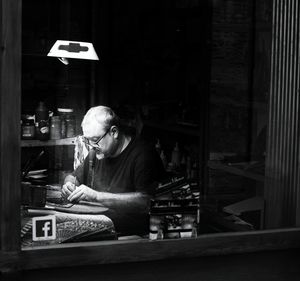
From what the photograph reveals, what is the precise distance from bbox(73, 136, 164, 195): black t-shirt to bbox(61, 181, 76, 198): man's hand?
2.0 inches

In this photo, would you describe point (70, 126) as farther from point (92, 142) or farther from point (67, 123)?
point (92, 142)

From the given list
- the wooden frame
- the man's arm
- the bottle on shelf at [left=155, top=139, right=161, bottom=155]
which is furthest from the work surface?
the bottle on shelf at [left=155, top=139, right=161, bottom=155]

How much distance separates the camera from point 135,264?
11.5ft

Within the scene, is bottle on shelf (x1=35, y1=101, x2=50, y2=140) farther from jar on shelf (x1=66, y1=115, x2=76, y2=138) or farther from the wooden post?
the wooden post

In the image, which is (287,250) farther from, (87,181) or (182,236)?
(87,181)

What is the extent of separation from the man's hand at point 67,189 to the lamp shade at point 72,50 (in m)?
0.65

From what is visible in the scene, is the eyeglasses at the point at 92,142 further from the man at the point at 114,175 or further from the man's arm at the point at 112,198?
the man's arm at the point at 112,198

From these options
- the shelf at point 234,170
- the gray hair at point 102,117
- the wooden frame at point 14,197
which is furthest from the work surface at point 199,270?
the gray hair at point 102,117

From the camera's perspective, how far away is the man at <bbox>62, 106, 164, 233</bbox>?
3.53m

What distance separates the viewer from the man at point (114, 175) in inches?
139

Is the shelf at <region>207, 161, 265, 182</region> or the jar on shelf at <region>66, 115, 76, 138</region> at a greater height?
the jar on shelf at <region>66, 115, 76, 138</region>

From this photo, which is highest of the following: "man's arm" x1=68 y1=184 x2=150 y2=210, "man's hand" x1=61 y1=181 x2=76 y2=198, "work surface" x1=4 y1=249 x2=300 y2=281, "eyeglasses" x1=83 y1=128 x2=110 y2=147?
"eyeglasses" x1=83 y1=128 x2=110 y2=147

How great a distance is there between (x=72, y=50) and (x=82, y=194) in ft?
2.52

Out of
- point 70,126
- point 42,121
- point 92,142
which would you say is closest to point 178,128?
point 92,142
